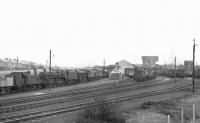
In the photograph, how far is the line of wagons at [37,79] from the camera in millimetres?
33781

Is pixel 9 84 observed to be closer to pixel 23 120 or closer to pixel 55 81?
pixel 55 81

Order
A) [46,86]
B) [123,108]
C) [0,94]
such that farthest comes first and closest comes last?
1. [46,86]
2. [0,94]
3. [123,108]

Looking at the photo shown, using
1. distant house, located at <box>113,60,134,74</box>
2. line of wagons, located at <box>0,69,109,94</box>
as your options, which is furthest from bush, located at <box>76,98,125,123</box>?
Result: distant house, located at <box>113,60,134,74</box>

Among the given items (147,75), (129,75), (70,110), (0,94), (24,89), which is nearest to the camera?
(70,110)

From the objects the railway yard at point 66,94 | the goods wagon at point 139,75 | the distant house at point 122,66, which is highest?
the distant house at point 122,66

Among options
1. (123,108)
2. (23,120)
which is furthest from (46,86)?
(23,120)

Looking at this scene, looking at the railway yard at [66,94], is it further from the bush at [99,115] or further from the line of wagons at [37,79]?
the bush at [99,115]

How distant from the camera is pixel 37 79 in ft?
131

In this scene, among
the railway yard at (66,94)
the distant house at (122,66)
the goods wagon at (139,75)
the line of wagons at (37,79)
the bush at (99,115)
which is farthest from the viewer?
the distant house at (122,66)

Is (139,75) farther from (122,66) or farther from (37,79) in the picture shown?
(122,66)

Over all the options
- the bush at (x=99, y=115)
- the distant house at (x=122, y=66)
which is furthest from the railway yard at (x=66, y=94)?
the distant house at (x=122, y=66)

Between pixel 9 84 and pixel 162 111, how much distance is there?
22.7 metres

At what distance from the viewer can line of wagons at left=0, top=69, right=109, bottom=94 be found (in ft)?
111

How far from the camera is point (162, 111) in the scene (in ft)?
66.4
